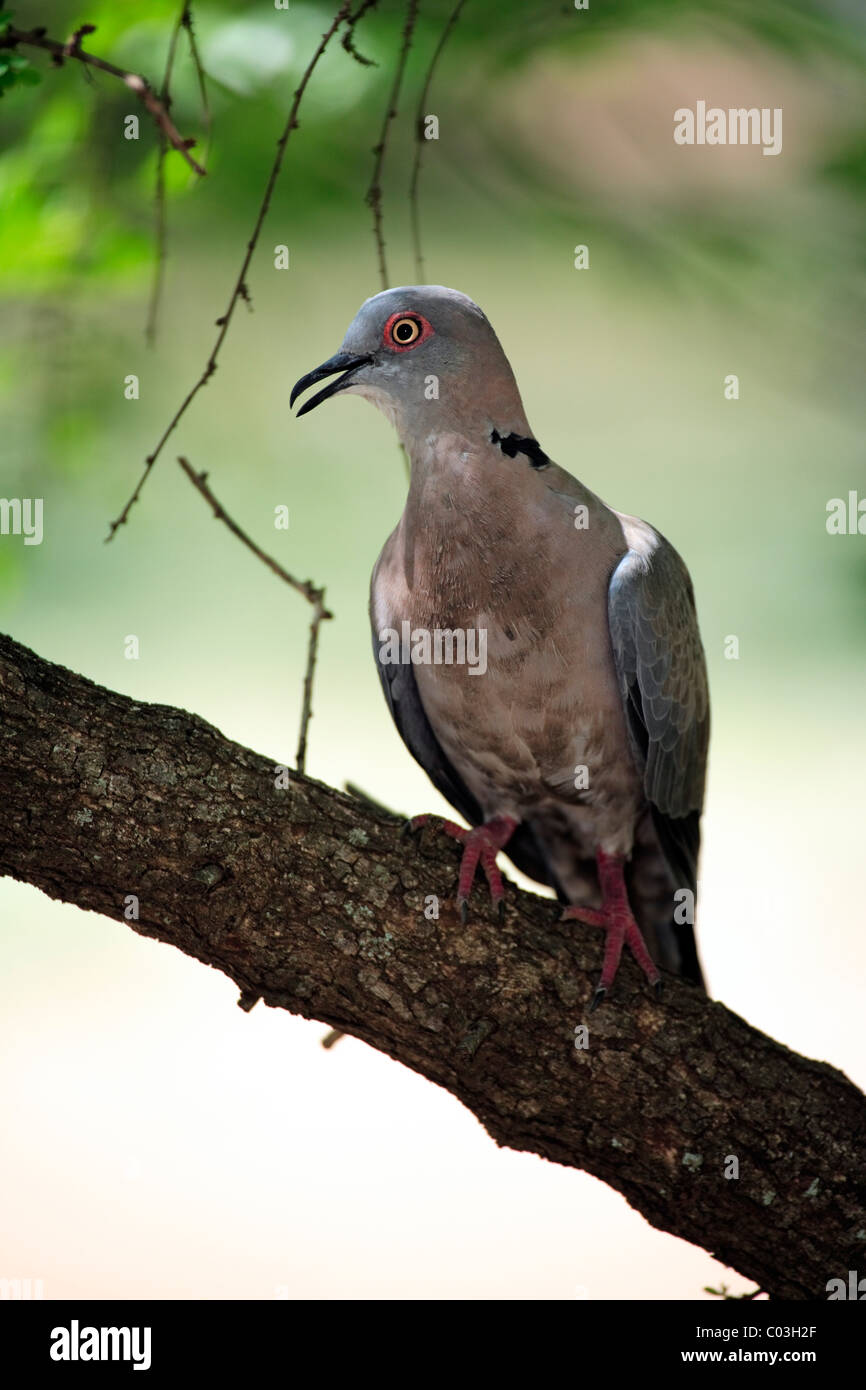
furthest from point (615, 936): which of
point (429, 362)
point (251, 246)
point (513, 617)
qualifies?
point (251, 246)

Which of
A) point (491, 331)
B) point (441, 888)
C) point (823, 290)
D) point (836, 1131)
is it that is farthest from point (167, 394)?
point (836, 1131)

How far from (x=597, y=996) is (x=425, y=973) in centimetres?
39

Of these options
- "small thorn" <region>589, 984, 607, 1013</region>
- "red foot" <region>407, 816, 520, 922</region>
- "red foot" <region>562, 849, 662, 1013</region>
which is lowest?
"small thorn" <region>589, 984, 607, 1013</region>

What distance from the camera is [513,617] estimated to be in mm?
2932

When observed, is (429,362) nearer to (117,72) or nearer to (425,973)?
(117,72)

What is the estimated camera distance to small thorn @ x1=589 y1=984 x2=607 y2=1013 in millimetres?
2729

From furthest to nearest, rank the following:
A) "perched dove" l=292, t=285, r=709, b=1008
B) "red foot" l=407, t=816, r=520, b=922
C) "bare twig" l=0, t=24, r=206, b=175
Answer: "perched dove" l=292, t=285, r=709, b=1008
"red foot" l=407, t=816, r=520, b=922
"bare twig" l=0, t=24, r=206, b=175

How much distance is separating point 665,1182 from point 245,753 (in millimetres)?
1237

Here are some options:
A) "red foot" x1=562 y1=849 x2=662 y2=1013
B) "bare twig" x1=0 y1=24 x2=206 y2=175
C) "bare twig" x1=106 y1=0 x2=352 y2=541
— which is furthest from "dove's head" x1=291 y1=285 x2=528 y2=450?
"red foot" x1=562 y1=849 x2=662 y2=1013

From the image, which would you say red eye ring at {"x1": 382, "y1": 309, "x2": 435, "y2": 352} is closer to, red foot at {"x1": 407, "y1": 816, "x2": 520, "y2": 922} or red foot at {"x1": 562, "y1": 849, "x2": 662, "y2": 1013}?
red foot at {"x1": 407, "y1": 816, "x2": 520, "y2": 922}

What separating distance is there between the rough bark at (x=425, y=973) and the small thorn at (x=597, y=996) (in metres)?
0.02

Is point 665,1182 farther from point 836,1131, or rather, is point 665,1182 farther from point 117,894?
point 117,894

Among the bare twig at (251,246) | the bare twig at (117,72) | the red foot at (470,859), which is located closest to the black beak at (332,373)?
the bare twig at (251,246)

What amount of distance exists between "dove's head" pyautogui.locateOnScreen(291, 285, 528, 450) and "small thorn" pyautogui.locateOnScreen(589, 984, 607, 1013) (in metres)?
1.25
